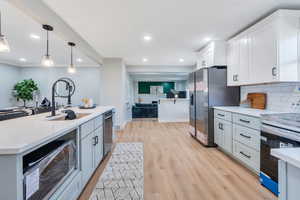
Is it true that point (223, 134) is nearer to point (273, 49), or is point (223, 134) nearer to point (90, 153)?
point (273, 49)

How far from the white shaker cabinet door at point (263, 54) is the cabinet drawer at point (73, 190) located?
2829 mm

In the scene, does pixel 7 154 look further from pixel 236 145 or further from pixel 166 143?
pixel 166 143

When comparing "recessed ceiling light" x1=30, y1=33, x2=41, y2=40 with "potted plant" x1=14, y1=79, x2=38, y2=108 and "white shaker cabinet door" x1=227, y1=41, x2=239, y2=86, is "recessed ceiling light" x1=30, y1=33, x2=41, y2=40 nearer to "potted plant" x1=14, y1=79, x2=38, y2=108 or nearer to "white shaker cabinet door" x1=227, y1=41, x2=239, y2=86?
"potted plant" x1=14, y1=79, x2=38, y2=108

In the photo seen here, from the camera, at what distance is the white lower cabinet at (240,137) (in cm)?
227

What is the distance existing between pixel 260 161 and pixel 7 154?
2570 millimetres

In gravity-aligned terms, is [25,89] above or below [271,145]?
above

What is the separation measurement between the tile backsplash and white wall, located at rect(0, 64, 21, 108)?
26.9ft

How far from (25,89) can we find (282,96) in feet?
25.8

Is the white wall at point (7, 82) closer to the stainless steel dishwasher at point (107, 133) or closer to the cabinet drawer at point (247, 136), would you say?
the stainless steel dishwasher at point (107, 133)

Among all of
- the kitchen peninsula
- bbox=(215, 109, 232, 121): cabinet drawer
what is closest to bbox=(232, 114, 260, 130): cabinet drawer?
bbox=(215, 109, 232, 121): cabinet drawer

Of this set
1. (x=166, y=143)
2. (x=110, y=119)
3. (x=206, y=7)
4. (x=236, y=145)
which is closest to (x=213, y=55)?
(x=206, y=7)

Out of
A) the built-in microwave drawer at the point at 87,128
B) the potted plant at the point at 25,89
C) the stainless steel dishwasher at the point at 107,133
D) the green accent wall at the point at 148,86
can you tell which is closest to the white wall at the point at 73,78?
the potted plant at the point at 25,89

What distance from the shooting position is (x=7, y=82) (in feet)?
20.9

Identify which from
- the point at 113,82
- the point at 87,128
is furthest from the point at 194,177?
the point at 113,82
